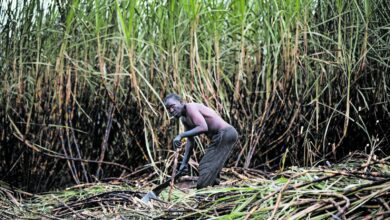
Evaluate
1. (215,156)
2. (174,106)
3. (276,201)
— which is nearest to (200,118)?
(174,106)

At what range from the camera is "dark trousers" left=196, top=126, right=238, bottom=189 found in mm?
4906

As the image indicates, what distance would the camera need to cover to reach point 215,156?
4.95 m

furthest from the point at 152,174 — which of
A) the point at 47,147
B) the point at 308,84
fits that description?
the point at 308,84

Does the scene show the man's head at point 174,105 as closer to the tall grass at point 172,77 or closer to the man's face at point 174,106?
the man's face at point 174,106

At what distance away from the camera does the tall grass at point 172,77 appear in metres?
5.66

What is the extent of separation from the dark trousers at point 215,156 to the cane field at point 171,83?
0.51 metres

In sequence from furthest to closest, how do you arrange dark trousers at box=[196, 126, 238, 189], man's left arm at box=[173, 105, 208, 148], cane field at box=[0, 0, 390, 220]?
cane field at box=[0, 0, 390, 220], dark trousers at box=[196, 126, 238, 189], man's left arm at box=[173, 105, 208, 148]

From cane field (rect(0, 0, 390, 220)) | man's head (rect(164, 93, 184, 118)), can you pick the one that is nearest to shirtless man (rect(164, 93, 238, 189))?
man's head (rect(164, 93, 184, 118))

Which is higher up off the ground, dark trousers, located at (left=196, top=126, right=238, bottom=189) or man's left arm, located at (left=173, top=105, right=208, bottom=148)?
man's left arm, located at (left=173, top=105, right=208, bottom=148)

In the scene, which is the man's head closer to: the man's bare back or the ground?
the man's bare back

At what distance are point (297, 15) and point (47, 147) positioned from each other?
2.00 metres

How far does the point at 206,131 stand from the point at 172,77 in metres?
1.12

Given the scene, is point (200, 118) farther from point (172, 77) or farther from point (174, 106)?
point (172, 77)

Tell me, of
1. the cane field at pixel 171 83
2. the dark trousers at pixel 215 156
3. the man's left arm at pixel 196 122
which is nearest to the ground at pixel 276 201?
the dark trousers at pixel 215 156
